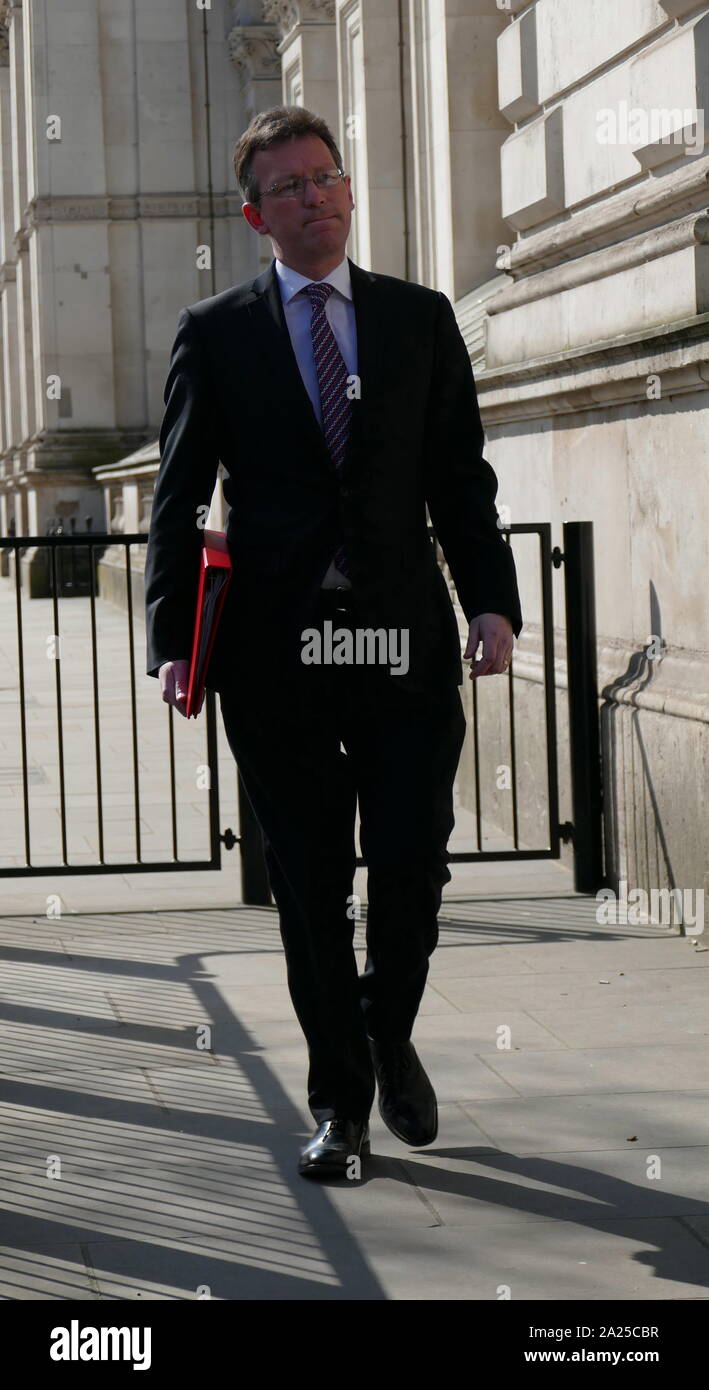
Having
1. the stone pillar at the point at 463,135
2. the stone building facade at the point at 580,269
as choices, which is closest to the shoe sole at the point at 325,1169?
the stone building facade at the point at 580,269

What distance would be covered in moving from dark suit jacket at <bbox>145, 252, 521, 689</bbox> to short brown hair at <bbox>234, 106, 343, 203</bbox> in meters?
0.20

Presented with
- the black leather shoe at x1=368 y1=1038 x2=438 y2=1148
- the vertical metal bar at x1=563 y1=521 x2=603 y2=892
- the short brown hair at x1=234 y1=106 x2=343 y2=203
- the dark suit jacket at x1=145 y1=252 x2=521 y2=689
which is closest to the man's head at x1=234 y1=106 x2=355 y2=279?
the short brown hair at x1=234 y1=106 x2=343 y2=203

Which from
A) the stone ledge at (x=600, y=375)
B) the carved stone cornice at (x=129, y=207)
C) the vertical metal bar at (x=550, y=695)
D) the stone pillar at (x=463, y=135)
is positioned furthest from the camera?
the carved stone cornice at (x=129, y=207)

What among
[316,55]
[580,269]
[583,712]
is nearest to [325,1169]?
[583,712]

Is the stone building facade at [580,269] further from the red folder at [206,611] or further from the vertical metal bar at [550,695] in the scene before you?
the red folder at [206,611]

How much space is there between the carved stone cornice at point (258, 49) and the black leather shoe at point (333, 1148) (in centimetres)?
2730

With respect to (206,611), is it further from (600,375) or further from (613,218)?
(613,218)

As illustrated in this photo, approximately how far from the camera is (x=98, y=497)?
33188mm

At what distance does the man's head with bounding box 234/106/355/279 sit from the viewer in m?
4.22

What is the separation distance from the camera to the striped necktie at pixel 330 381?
4281 millimetres

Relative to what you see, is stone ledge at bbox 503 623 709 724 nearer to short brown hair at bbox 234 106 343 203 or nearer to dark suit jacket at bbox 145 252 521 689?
dark suit jacket at bbox 145 252 521 689

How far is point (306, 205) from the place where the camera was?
421 centimetres

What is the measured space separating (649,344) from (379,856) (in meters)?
3.09
